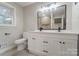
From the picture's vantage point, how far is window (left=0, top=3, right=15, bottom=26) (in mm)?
1455

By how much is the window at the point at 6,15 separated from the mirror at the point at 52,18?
41 centimetres

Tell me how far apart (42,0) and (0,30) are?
78 cm

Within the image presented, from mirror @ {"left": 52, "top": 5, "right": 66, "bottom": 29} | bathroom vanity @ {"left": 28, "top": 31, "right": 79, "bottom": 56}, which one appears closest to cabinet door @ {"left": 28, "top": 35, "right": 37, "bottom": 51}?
bathroom vanity @ {"left": 28, "top": 31, "right": 79, "bottom": 56}

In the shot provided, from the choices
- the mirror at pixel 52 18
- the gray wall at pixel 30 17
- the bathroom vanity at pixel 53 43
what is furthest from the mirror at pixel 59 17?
the gray wall at pixel 30 17

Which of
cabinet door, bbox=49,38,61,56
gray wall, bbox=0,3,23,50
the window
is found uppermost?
the window

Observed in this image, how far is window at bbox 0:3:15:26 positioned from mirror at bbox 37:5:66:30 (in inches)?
16.2

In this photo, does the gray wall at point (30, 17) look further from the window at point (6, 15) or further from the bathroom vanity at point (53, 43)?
the window at point (6, 15)

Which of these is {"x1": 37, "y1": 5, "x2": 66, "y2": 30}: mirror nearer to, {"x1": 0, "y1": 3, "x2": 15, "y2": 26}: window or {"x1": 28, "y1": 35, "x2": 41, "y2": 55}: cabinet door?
{"x1": 28, "y1": 35, "x2": 41, "y2": 55}: cabinet door

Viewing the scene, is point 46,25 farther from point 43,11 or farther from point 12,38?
point 12,38

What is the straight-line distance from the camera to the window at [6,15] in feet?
4.77

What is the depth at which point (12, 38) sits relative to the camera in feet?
4.86

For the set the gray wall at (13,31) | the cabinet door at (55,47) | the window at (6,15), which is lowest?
the cabinet door at (55,47)

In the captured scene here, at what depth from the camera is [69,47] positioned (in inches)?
54.3

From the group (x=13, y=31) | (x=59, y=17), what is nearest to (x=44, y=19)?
(x=59, y=17)
